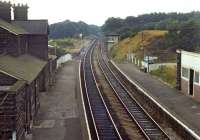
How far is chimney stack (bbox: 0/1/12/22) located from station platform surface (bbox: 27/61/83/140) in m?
6.55

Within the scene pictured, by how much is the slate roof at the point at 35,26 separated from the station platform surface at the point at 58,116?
16.3 feet

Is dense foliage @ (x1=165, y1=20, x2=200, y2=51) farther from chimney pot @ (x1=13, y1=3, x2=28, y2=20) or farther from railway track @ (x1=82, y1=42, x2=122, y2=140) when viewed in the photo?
chimney pot @ (x1=13, y1=3, x2=28, y2=20)


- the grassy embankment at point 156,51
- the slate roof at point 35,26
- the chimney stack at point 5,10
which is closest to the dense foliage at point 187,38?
the grassy embankment at point 156,51

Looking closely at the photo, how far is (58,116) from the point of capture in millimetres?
25844

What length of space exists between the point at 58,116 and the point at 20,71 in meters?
3.96

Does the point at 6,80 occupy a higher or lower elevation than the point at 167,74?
higher

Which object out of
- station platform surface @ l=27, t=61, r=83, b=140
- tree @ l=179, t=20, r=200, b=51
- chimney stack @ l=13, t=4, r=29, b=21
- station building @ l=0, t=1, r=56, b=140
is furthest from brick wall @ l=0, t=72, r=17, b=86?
tree @ l=179, t=20, r=200, b=51

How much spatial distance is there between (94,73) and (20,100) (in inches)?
1222

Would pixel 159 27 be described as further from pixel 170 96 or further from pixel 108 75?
pixel 170 96

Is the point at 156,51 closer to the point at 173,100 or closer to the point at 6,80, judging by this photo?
the point at 173,100

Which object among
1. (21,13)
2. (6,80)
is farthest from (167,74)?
(6,80)

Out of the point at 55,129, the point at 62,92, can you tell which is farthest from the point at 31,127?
the point at 62,92

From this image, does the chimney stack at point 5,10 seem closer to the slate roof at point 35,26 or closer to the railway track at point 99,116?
the slate roof at point 35,26

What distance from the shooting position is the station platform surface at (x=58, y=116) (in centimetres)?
2152
